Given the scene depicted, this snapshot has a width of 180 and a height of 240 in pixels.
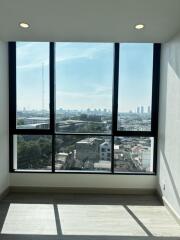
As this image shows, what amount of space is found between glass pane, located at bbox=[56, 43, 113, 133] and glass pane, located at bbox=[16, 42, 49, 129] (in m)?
0.22

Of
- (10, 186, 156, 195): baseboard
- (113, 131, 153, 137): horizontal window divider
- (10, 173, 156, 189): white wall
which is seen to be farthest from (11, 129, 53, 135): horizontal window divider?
(113, 131, 153, 137): horizontal window divider

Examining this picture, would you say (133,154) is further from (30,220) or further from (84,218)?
(30,220)

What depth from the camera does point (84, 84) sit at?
470cm

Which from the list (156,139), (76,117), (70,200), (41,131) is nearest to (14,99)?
(41,131)

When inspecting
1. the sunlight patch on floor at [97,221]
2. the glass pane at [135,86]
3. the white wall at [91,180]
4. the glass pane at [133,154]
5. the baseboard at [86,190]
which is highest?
the glass pane at [135,86]

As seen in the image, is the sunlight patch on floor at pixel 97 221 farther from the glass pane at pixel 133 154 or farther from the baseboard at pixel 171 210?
the glass pane at pixel 133 154

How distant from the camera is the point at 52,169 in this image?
15.5ft

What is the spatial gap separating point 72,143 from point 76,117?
1.59ft

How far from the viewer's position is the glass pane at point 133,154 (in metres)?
4.73
